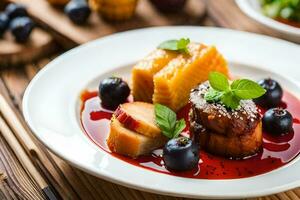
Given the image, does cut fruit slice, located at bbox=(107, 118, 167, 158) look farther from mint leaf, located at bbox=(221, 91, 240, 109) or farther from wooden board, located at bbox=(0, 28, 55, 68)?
wooden board, located at bbox=(0, 28, 55, 68)

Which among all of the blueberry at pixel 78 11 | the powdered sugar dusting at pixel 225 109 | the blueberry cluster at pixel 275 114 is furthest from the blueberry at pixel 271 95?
the blueberry at pixel 78 11

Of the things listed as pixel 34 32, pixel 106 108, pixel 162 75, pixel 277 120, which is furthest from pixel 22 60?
pixel 277 120

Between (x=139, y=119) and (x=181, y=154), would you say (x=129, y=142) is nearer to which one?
(x=139, y=119)

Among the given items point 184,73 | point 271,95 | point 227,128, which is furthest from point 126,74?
point 227,128

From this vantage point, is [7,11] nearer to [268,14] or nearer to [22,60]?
[22,60]

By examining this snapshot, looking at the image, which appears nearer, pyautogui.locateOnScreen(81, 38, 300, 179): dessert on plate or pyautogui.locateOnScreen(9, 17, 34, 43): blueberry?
pyautogui.locateOnScreen(81, 38, 300, 179): dessert on plate

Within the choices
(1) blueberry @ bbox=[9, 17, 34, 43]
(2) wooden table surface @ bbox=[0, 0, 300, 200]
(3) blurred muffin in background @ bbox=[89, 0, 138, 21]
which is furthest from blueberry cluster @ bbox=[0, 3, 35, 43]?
(3) blurred muffin in background @ bbox=[89, 0, 138, 21]
